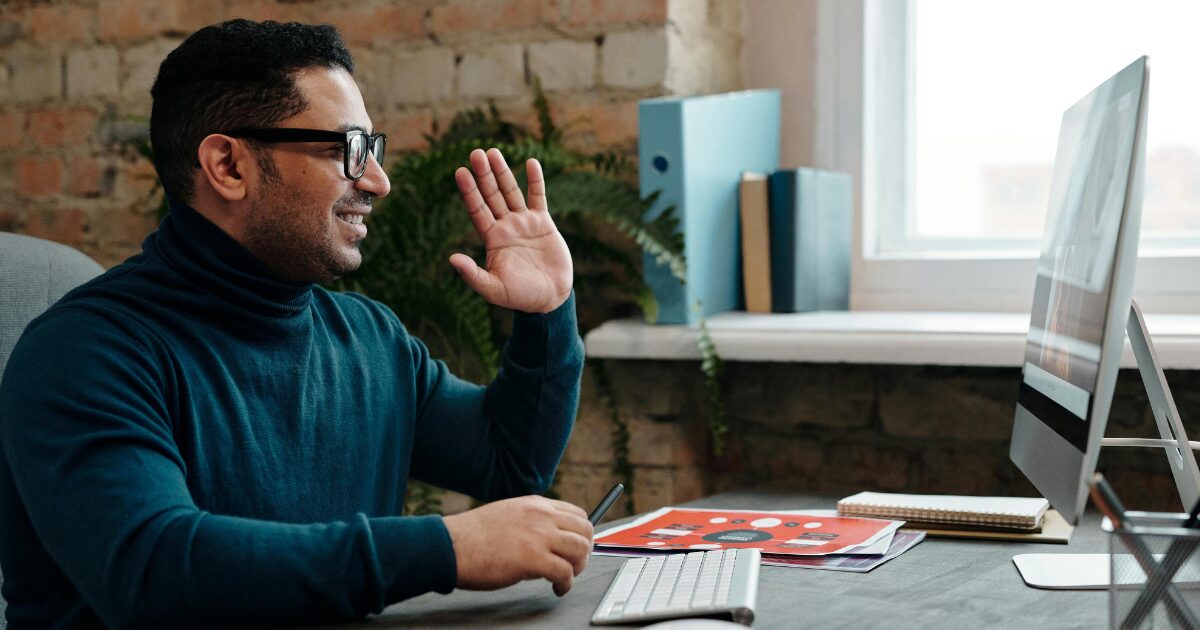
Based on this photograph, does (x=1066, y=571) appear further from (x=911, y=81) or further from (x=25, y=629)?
(x=911, y=81)

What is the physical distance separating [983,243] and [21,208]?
2.04 metres

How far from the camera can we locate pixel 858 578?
46.1 inches

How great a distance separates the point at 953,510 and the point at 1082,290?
40 cm

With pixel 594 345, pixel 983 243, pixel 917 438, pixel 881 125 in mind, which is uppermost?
pixel 881 125

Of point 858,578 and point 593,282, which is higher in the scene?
point 593,282

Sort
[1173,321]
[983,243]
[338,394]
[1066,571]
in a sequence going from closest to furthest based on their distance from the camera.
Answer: [1066,571], [338,394], [1173,321], [983,243]

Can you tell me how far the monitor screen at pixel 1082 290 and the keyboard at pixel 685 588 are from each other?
29 centimetres

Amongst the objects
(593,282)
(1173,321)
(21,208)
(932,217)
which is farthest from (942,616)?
(21,208)

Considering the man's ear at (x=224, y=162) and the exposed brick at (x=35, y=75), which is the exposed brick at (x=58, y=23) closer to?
the exposed brick at (x=35, y=75)

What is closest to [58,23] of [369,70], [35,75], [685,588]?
[35,75]

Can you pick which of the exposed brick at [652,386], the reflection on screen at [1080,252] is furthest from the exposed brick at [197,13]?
the reflection on screen at [1080,252]

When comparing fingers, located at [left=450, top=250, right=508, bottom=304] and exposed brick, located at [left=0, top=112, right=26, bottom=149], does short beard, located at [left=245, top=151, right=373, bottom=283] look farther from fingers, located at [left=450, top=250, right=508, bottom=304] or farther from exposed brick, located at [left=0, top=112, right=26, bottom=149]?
exposed brick, located at [left=0, top=112, right=26, bottom=149]

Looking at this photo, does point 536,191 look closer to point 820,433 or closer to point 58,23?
point 820,433

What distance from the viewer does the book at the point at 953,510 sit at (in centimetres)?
136
